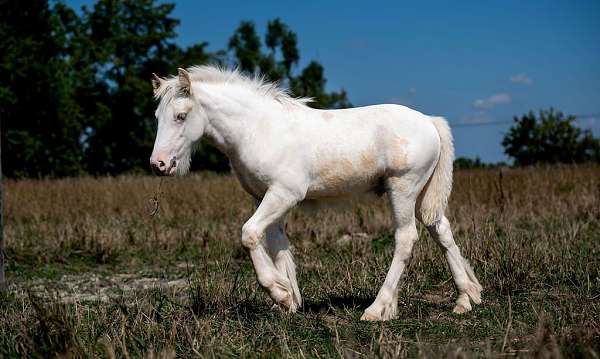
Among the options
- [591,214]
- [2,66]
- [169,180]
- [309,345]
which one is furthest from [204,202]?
[2,66]

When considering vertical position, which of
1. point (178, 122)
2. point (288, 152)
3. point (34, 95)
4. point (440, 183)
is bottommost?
point (440, 183)

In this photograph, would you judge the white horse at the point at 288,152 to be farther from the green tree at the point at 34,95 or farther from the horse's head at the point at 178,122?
the green tree at the point at 34,95

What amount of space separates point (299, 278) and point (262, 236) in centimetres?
219

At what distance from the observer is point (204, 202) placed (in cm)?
1377

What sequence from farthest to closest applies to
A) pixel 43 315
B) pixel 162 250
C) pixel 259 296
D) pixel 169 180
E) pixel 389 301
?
pixel 169 180
pixel 162 250
pixel 259 296
pixel 389 301
pixel 43 315

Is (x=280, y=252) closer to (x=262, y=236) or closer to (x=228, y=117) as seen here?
(x=262, y=236)

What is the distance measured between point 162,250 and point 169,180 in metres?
5.15

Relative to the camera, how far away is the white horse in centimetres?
527

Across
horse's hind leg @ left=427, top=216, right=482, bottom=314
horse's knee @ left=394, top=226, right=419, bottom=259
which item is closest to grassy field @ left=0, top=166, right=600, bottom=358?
horse's hind leg @ left=427, top=216, right=482, bottom=314

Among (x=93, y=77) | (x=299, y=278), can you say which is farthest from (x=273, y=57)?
(x=299, y=278)

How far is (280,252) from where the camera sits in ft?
18.4

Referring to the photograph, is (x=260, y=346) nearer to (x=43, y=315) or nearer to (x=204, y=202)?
(x=43, y=315)

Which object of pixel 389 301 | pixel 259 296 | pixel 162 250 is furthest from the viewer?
pixel 162 250

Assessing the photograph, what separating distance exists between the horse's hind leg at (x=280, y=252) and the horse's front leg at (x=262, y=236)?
0.86 ft
